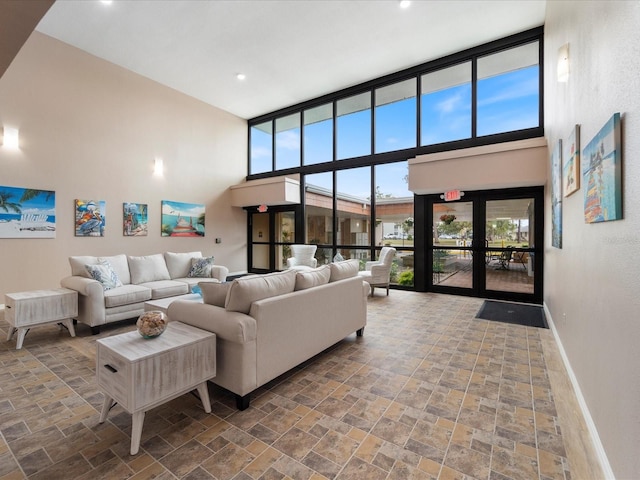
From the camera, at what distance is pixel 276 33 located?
5.19m

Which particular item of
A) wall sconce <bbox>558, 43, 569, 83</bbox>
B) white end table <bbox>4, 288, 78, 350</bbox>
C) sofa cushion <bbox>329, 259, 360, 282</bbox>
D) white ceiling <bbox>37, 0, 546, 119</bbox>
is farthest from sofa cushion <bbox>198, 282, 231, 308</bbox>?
white ceiling <bbox>37, 0, 546, 119</bbox>

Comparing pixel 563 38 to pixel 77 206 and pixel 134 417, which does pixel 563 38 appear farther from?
pixel 77 206

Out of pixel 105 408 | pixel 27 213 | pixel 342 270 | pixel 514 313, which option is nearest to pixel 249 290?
pixel 105 408

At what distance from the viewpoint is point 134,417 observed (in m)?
1.81

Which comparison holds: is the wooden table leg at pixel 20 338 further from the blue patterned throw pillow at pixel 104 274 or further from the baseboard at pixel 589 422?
the baseboard at pixel 589 422

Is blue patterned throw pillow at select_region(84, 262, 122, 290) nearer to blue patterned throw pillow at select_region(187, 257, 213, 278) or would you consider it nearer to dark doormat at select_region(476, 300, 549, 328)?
blue patterned throw pillow at select_region(187, 257, 213, 278)

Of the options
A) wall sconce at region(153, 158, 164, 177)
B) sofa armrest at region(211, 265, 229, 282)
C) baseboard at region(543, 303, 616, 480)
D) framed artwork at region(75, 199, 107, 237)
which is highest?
wall sconce at region(153, 158, 164, 177)

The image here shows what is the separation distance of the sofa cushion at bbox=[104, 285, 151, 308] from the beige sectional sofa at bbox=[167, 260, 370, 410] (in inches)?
74.5

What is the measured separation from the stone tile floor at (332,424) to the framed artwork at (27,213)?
2550mm

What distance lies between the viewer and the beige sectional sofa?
2.25m

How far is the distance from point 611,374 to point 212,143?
8597 millimetres

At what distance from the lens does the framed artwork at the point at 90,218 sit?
5.62 meters

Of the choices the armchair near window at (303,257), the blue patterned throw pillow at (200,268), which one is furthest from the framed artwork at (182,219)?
the armchair near window at (303,257)

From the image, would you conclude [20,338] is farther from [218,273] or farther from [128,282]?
[218,273]
